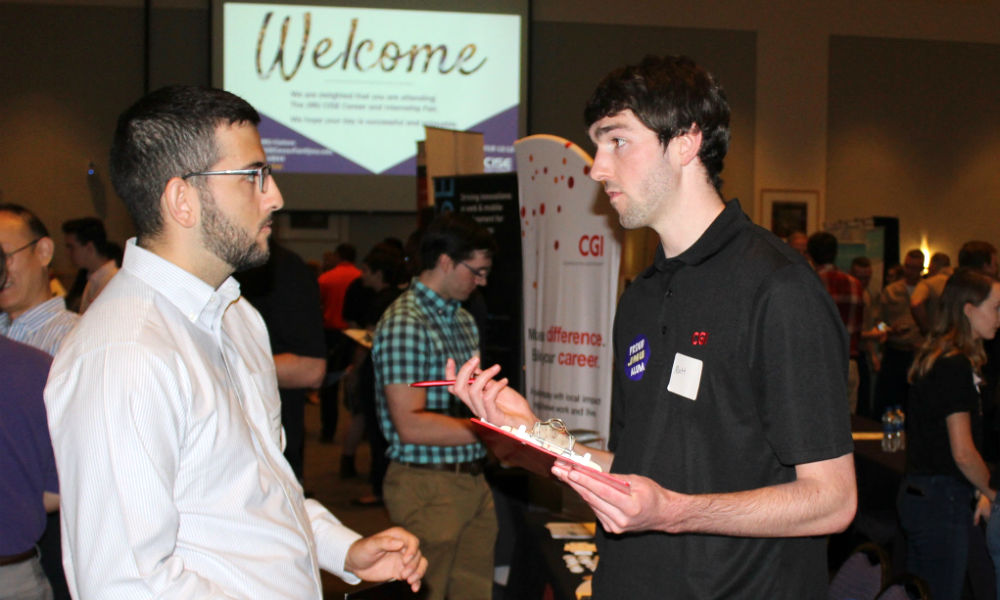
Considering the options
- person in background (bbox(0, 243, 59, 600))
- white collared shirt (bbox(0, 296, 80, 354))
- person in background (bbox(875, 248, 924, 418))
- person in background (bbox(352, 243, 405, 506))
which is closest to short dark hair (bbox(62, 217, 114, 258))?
person in background (bbox(352, 243, 405, 506))

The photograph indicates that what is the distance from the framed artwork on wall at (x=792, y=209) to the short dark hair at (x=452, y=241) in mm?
8251

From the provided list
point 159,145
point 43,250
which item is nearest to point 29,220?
point 43,250

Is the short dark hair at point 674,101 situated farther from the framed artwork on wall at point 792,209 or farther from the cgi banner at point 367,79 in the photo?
the framed artwork on wall at point 792,209

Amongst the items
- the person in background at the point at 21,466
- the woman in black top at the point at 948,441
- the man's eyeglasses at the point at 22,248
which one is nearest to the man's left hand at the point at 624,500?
the person in background at the point at 21,466

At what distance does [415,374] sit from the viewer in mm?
2955

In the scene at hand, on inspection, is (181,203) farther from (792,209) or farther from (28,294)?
(792,209)

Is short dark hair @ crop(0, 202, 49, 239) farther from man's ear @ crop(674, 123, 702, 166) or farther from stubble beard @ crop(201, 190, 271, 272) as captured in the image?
man's ear @ crop(674, 123, 702, 166)

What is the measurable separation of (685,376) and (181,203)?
2.88 ft

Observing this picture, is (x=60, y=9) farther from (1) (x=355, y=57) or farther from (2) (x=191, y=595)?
(2) (x=191, y=595)

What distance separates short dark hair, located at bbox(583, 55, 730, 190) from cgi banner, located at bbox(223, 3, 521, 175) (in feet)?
25.4

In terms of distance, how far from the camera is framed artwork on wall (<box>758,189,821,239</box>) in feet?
35.2

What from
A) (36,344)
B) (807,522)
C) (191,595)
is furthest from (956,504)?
(36,344)

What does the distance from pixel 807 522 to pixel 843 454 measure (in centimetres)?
12

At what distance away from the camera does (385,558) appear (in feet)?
5.09
